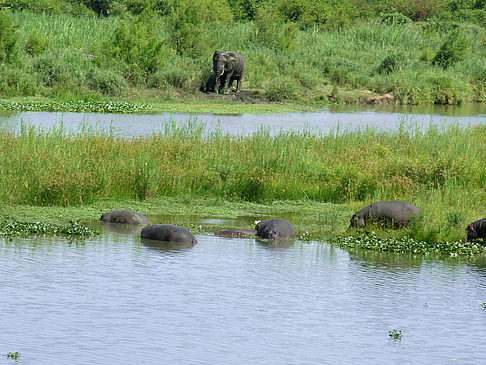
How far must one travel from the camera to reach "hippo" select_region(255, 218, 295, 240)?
39.2ft

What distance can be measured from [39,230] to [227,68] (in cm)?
2606

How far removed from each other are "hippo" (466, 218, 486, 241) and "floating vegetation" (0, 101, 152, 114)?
19.7m

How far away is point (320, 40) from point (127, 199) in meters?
38.8

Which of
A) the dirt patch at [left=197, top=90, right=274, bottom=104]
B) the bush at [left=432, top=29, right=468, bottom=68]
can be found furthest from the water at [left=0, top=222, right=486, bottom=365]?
the bush at [left=432, top=29, right=468, bottom=68]

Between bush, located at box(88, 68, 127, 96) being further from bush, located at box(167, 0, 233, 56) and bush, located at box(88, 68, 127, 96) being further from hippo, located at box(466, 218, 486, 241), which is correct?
hippo, located at box(466, 218, 486, 241)

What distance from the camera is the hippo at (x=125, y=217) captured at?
12.6 m

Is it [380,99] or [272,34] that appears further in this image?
[272,34]

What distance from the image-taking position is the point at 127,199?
14.5 m

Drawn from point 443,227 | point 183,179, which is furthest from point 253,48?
point 443,227

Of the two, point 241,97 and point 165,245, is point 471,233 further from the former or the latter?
point 241,97

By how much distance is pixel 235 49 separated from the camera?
152 feet

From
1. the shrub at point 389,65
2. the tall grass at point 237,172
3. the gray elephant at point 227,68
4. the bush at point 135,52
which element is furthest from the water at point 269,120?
the bush at point 135,52

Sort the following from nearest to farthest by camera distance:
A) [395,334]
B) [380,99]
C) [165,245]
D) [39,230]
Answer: [395,334] < [165,245] < [39,230] < [380,99]

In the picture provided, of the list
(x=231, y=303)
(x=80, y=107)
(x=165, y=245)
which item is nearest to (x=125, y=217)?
(x=165, y=245)
